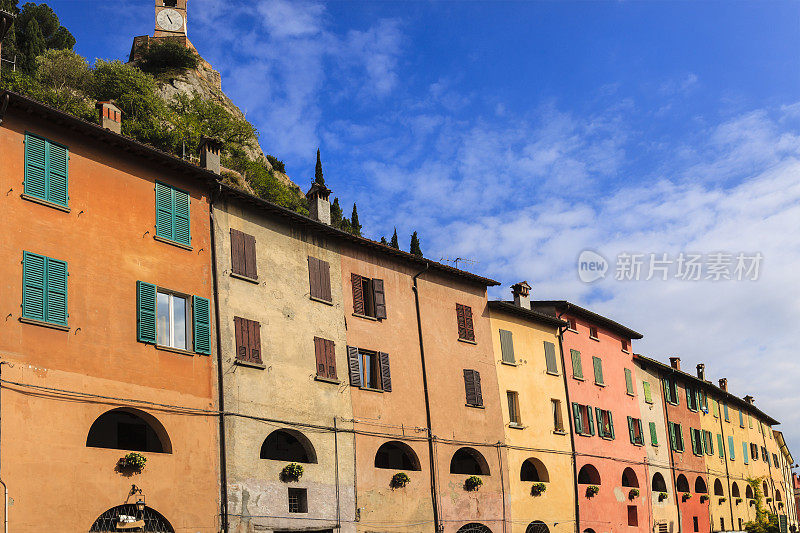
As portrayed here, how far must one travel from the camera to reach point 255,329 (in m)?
25.7

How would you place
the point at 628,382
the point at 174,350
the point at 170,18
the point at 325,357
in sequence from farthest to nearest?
the point at 170,18
the point at 628,382
the point at 325,357
the point at 174,350

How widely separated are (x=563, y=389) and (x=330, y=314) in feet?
51.0

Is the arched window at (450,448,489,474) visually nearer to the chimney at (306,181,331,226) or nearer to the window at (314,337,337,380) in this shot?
the window at (314,337,337,380)

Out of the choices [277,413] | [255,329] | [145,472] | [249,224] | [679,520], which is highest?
[249,224]

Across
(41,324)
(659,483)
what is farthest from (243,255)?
(659,483)

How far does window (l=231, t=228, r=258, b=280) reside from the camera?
25922mm

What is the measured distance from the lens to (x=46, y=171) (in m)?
21.5

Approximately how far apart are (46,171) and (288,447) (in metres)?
11.8

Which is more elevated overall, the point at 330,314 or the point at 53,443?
the point at 330,314

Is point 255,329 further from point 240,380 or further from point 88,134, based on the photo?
point 88,134

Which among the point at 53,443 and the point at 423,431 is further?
the point at 423,431

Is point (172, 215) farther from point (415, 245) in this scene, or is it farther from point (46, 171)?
point (415, 245)

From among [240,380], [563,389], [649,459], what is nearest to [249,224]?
[240,380]

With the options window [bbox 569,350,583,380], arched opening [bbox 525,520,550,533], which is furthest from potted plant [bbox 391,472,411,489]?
window [bbox 569,350,583,380]
